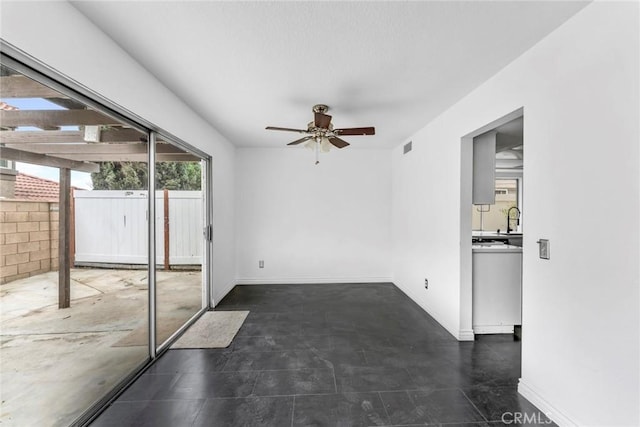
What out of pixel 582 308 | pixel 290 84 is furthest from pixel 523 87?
pixel 290 84

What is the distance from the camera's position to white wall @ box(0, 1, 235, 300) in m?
1.30

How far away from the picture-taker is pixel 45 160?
62.1 inches

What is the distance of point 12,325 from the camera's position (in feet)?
4.59

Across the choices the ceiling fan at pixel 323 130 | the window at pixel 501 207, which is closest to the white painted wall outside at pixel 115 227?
the ceiling fan at pixel 323 130

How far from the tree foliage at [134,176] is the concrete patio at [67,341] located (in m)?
0.65

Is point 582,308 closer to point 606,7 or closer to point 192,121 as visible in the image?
point 606,7

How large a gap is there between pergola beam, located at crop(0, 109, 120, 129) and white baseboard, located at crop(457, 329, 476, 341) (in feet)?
11.9

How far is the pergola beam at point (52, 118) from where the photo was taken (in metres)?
1.36

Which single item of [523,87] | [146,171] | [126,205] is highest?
[523,87]

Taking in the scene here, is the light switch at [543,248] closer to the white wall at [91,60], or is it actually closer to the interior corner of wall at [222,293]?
the white wall at [91,60]

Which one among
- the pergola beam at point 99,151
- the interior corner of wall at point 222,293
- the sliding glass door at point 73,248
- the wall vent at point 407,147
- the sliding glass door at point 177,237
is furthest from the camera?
the wall vent at point 407,147

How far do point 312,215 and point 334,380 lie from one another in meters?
3.14

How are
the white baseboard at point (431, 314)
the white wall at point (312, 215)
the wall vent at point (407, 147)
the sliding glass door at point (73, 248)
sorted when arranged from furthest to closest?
1. the white wall at point (312, 215)
2. the wall vent at point (407, 147)
3. the white baseboard at point (431, 314)
4. the sliding glass door at point (73, 248)

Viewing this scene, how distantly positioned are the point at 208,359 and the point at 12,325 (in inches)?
56.9
